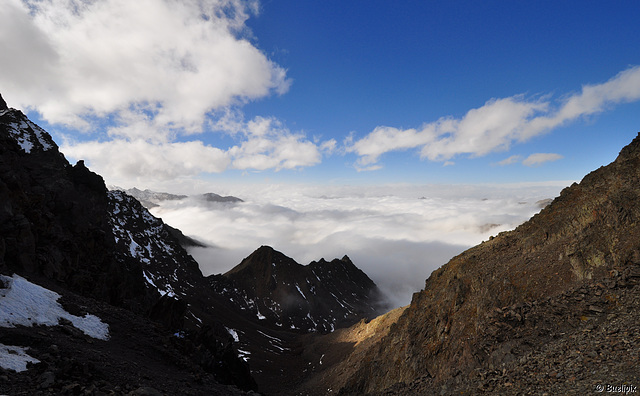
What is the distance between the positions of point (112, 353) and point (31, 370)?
9010 millimetres

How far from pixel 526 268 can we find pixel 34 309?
→ 44570 mm

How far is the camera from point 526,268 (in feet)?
93.2

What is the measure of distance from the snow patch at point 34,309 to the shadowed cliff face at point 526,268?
3337cm

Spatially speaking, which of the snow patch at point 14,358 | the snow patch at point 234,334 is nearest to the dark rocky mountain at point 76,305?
the snow patch at point 14,358

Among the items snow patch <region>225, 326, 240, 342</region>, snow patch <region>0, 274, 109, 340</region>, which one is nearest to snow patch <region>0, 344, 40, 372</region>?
snow patch <region>0, 274, 109, 340</region>

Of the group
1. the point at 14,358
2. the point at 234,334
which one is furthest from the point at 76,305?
the point at 234,334

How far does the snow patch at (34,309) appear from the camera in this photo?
21.1 m

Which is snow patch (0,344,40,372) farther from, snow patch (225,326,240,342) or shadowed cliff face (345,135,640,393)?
snow patch (225,326,240,342)

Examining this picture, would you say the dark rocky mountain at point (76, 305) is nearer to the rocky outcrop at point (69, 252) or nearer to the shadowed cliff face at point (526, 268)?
the rocky outcrop at point (69, 252)

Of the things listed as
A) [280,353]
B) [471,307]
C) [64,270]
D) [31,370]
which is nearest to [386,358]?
[471,307]

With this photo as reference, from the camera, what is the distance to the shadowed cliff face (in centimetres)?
2362

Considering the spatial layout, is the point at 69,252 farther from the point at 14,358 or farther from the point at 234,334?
the point at 234,334

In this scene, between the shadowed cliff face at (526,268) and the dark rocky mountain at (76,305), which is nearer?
the dark rocky mountain at (76,305)

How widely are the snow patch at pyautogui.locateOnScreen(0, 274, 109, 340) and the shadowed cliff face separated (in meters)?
33.4
